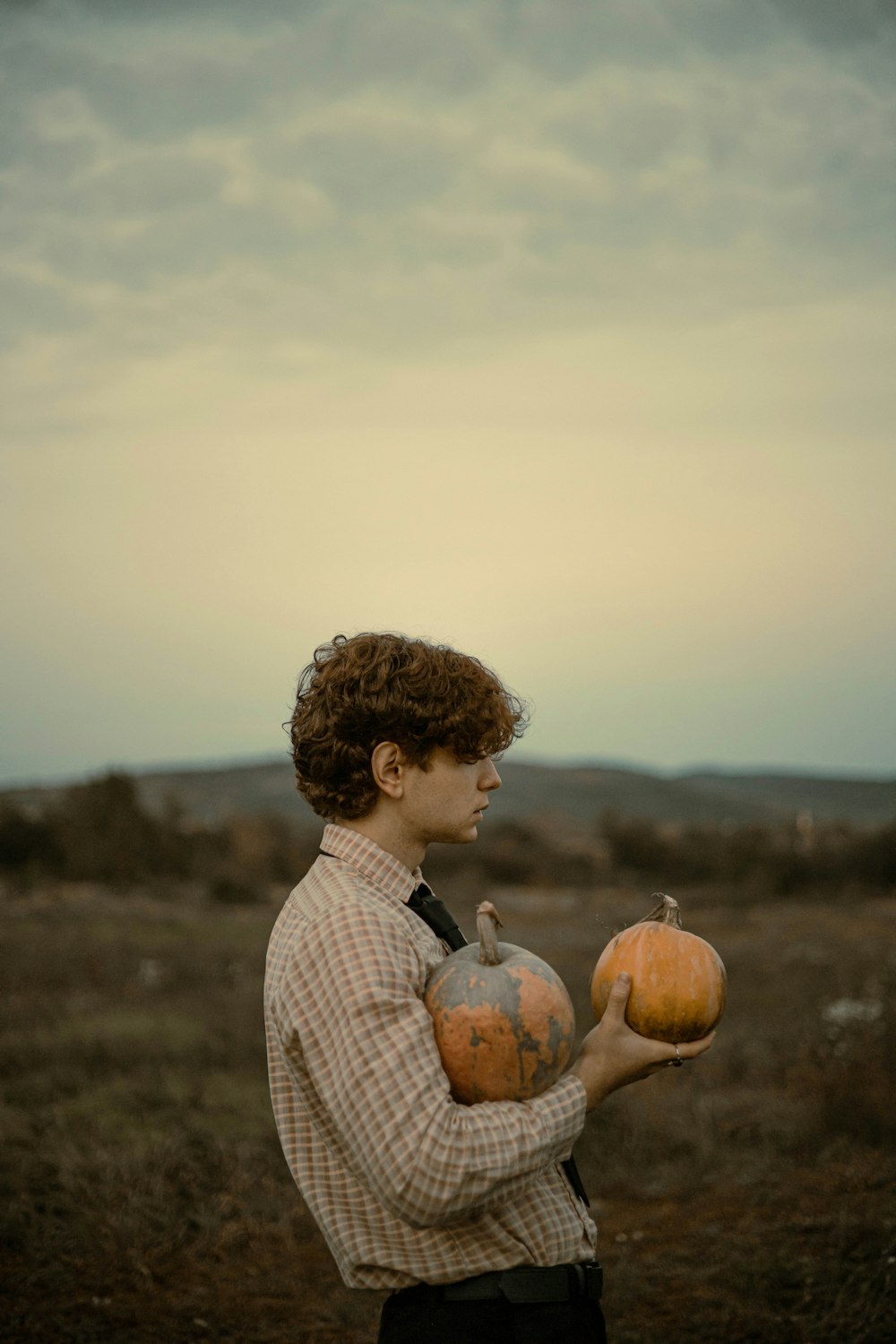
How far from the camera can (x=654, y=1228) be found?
22.3 ft

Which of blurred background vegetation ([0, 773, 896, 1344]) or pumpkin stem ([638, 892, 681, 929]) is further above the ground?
pumpkin stem ([638, 892, 681, 929])

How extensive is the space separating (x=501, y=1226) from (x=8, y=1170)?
588 cm

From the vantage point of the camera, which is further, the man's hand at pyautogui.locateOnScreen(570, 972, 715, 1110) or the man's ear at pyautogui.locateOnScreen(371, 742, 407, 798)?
the man's ear at pyautogui.locateOnScreen(371, 742, 407, 798)

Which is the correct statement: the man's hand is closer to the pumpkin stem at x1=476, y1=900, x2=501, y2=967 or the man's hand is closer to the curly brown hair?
the pumpkin stem at x1=476, y1=900, x2=501, y2=967

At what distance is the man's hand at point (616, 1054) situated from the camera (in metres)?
2.47

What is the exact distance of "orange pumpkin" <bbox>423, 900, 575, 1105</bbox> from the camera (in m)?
2.37

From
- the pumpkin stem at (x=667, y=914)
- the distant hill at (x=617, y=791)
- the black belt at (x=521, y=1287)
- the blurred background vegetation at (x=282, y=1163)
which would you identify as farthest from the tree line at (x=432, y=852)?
the distant hill at (x=617, y=791)

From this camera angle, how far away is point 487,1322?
2.41m

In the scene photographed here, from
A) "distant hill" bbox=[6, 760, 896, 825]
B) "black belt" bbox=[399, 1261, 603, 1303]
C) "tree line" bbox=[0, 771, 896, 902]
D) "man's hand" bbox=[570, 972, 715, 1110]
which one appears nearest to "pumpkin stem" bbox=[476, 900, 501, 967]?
"man's hand" bbox=[570, 972, 715, 1110]

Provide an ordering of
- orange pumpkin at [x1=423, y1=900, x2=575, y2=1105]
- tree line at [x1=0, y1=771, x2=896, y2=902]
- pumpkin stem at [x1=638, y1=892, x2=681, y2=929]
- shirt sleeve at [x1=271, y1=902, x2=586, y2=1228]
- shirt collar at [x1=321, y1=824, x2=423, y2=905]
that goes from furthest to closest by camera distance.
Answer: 1. tree line at [x1=0, y1=771, x2=896, y2=902]
2. pumpkin stem at [x1=638, y1=892, x2=681, y2=929]
3. shirt collar at [x1=321, y1=824, x2=423, y2=905]
4. orange pumpkin at [x1=423, y1=900, x2=575, y2=1105]
5. shirt sleeve at [x1=271, y1=902, x2=586, y2=1228]

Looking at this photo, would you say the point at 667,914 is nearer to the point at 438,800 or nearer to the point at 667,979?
the point at 667,979

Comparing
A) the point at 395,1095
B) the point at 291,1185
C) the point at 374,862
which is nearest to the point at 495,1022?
the point at 395,1095

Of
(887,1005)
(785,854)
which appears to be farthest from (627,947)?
(785,854)

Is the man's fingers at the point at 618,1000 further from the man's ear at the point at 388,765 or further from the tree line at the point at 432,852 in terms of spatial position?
the tree line at the point at 432,852
